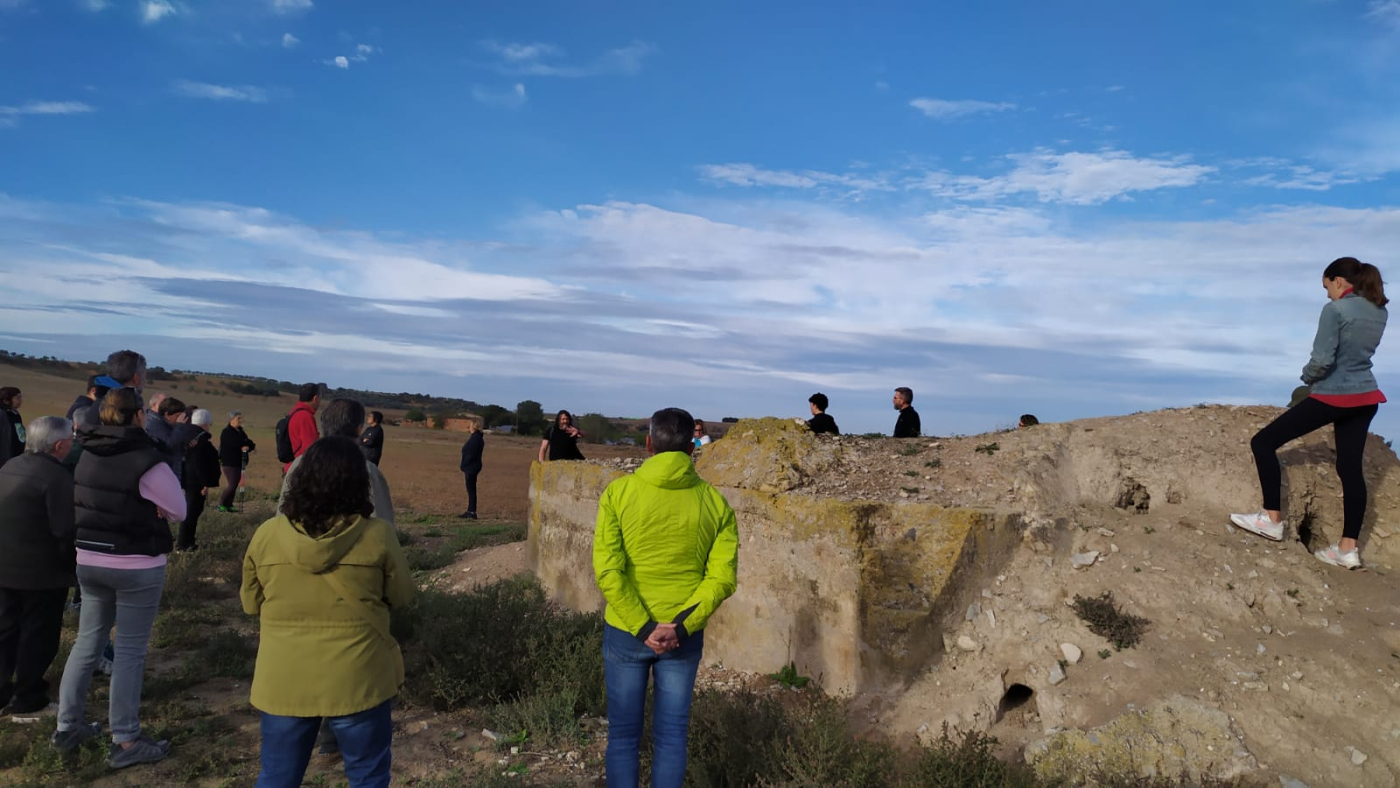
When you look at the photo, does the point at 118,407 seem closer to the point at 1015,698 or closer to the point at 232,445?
the point at 1015,698

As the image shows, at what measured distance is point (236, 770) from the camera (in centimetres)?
469

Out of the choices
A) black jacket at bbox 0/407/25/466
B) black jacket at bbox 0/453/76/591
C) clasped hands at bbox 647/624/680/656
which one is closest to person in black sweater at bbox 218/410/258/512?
black jacket at bbox 0/407/25/466

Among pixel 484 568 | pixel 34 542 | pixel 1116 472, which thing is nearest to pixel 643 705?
pixel 34 542

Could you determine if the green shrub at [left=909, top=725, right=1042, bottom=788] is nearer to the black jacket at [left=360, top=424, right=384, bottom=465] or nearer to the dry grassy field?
the black jacket at [left=360, top=424, right=384, bottom=465]

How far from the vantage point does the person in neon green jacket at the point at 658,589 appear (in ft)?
11.8

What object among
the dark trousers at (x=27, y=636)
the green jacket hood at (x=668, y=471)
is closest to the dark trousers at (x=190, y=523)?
the dark trousers at (x=27, y=636)

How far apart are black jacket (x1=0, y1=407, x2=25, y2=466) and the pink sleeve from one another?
3.69 m

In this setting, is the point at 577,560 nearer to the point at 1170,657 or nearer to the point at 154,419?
the point at 154,419

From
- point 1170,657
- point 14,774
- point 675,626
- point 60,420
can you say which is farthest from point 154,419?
point 1170,657

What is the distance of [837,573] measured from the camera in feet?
19.0

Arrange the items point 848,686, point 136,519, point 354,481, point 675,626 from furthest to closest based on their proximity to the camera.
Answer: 1. point 848,686
2. point 136,519
3. point 675,626
4. point 354,481

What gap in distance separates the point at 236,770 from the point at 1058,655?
487 centimetres

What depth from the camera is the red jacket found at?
22.3ft

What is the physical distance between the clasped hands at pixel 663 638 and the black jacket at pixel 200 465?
25.6 feet
